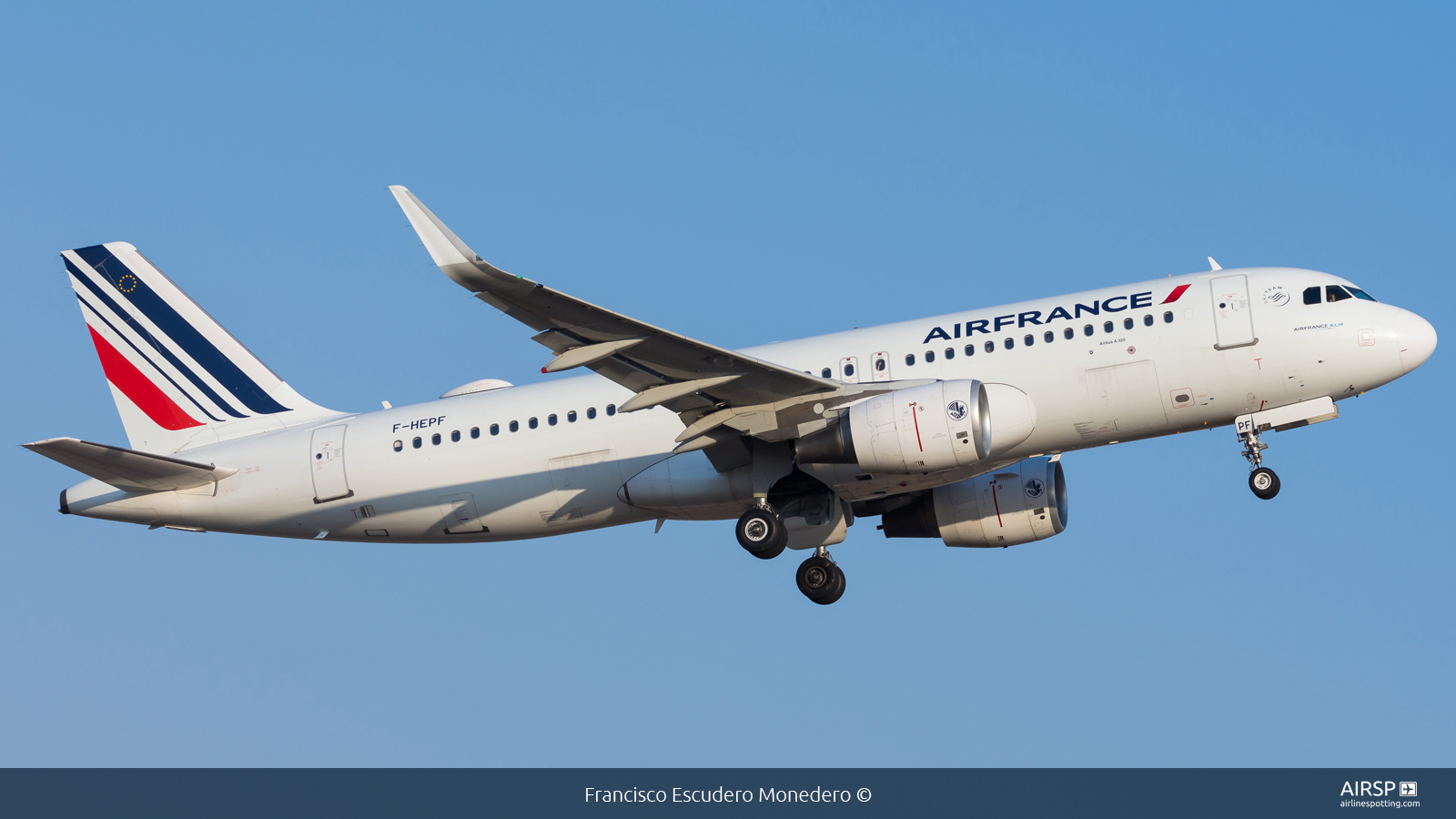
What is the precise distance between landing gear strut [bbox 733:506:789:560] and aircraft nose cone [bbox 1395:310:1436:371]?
43.3 ft

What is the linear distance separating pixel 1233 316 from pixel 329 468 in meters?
20.5

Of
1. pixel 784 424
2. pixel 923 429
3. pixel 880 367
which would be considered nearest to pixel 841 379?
pixel 880 367

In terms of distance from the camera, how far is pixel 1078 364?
3102cm

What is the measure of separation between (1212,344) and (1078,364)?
2716 millimetres

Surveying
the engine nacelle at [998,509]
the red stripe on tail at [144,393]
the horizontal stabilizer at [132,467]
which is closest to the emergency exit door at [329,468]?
the horizontal stabilizer at [132,467]

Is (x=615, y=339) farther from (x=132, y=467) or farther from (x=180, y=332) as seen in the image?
(x=180, y=332)

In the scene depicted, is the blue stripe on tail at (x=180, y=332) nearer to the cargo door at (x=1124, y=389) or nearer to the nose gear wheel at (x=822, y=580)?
the nose gear wheel at (x=822, y=580)

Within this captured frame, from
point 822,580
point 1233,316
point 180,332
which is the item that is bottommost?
point 822,580

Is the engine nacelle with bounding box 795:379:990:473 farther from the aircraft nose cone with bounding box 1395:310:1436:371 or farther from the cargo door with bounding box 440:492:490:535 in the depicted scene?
the cargo door with bounding box 440:492:490:535

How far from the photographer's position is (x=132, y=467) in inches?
1346

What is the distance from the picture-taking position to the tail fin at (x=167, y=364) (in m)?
38.2

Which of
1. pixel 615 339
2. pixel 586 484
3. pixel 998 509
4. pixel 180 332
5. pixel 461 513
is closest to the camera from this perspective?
pixel 615 339
